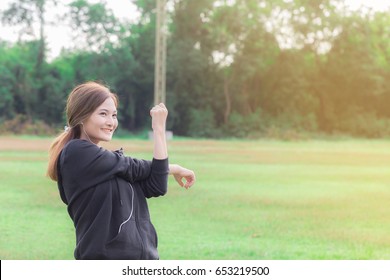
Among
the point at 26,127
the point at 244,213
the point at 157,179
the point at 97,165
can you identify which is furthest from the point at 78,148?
the point at 26,127

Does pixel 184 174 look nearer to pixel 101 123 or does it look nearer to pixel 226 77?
pixel 101 123

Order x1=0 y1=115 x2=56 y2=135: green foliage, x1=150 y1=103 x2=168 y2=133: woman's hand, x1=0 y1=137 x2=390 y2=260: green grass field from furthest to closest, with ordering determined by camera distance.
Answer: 1. x1=0 y1=115 x2=56 y2=135: green foliage
2. x1=0 y1=137 x2=390 y2=260: green grass field
3. x1=150 y1=103 x2=168 y2=133: woman's hand

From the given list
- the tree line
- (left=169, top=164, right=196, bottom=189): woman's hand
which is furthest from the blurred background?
(left=169, top=164, right=196, bottom=189): woman's hand

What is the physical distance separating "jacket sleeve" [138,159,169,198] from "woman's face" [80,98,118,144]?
0.42 feet

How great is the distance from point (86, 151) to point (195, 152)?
45.2 feet

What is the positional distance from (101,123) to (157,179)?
0.55 ft

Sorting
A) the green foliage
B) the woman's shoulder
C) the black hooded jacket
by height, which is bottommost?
the green foliage

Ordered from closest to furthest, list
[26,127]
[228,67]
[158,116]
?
[158,116], [26,127], [228,67]

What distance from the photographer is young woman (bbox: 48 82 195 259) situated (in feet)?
4.70

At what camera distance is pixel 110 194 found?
4.70 feet

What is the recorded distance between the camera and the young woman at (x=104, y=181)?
1.43m

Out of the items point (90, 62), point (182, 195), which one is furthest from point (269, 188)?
point (90, 62)

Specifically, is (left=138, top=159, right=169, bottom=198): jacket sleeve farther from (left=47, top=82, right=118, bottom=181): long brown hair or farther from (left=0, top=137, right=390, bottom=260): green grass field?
(left=0, top=137, right=390, bottom=260): green grass field
